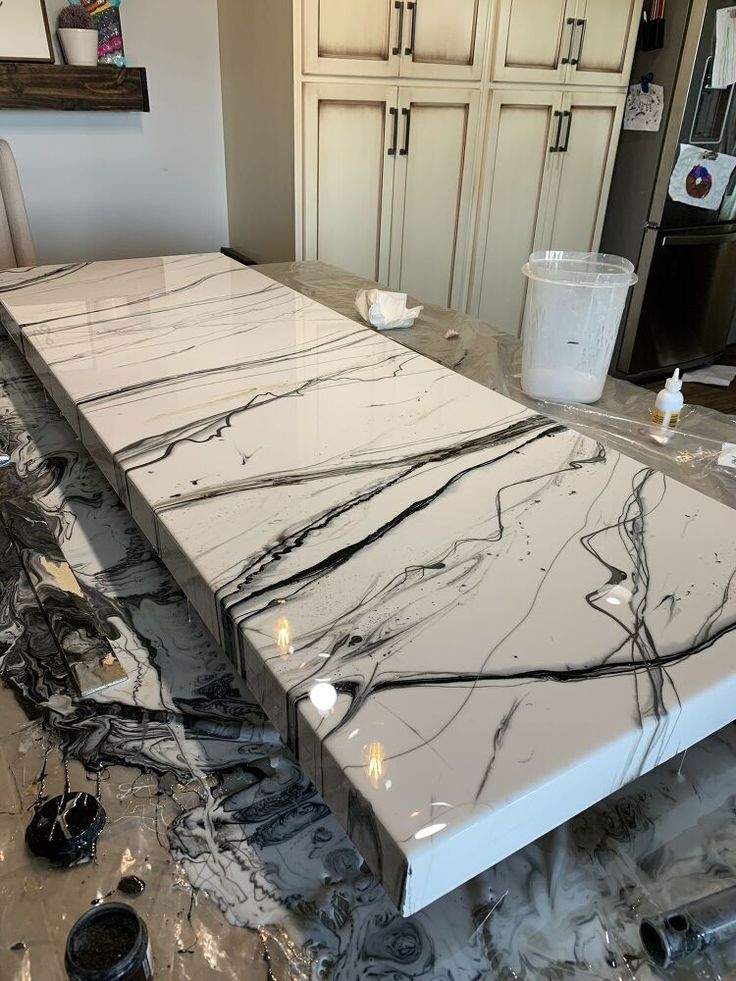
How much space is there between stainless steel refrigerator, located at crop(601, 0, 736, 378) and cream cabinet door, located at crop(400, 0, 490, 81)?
81 centimetres

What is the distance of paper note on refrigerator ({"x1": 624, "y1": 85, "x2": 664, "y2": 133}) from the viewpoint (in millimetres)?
2975

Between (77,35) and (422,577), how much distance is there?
249cm

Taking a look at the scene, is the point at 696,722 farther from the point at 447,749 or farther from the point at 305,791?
the point at 305,791

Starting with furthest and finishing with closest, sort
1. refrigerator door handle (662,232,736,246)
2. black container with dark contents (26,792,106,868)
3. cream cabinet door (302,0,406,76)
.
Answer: refrigerator door handle (662,232,736,246) < cream cabinet door (302,0,406,76) < black container with dark contents (26,792,106,868)

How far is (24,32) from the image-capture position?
2.36m

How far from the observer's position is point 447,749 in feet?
1.62

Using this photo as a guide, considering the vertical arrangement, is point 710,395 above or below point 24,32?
below

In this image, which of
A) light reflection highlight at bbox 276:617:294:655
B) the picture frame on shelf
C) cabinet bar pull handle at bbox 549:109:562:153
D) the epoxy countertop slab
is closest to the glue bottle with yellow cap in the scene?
the epoxy countertop slab

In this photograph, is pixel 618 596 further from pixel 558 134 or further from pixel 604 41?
pixel 604 41

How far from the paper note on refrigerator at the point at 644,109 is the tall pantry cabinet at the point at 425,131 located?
6 cm

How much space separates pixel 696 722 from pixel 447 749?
7.9 inches

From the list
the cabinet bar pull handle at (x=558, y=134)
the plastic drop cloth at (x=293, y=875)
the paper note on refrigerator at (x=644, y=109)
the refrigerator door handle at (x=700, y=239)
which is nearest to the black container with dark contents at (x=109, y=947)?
the plastic drop cloth at (x=293, y=875)

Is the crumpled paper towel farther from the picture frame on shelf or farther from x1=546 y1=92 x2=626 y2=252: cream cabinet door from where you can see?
x1=546 y1=92 x2=626 y2=252: cream cabinet door

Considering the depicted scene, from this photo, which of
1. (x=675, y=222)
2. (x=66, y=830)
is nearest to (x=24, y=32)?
(x=675, y=222)
